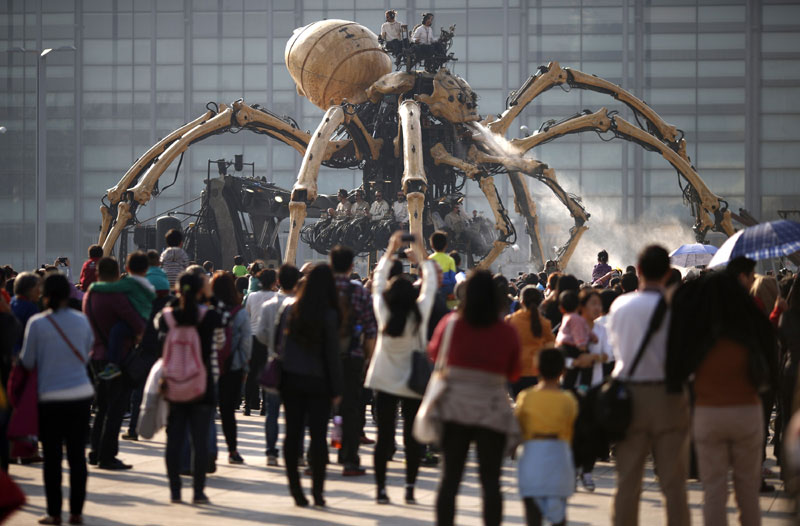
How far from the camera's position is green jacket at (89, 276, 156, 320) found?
1044cm

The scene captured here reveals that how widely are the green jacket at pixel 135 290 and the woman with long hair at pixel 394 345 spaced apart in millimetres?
2362

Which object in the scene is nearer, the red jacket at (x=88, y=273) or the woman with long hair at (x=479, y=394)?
the woman with long hair at (x=479, y=394)

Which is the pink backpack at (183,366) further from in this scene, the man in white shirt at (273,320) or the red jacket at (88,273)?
the red jacket at (88,273)

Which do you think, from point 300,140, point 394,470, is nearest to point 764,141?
point 300,140

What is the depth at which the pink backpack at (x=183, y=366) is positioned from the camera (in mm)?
9062

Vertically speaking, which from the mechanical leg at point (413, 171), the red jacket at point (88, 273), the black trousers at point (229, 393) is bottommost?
the black trousers at point (229, 393)

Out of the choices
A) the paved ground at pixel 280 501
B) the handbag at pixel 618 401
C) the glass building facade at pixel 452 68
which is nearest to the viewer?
the handbag at pixel 618 401

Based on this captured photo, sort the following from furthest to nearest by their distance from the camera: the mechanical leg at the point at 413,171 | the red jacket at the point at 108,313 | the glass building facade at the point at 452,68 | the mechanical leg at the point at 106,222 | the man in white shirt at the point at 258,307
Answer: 1. the glass building facade at the point at 452,68
2. the mechanical leg at the point at 106,222
3. the mechanical leg at the point at 413,171
4. the man in white shirt at the point at 258,307
5. the red jacket at the point at 108,313

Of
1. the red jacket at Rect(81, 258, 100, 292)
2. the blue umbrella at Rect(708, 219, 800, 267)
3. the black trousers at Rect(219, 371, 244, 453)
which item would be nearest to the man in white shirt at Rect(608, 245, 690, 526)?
the blue umbrella at Rect(708, 219, 800, 267)

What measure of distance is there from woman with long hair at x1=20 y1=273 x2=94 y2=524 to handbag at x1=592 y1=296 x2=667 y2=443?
11.5 feet

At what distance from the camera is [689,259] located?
69.5 ft

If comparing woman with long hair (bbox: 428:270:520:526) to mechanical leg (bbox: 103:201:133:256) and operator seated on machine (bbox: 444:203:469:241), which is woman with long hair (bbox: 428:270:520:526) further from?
mechanical leg (bbox: 103:201:133:256)

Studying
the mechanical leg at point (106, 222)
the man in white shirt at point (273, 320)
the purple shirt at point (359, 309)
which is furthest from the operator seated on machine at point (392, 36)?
the purple shirt at point (359, 309)

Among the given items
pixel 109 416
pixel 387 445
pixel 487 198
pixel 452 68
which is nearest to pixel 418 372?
pixel 387 445
